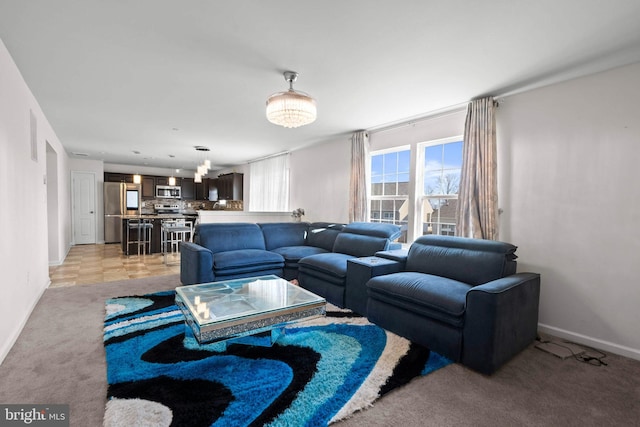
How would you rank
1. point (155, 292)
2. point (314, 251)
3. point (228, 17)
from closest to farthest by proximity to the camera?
point (228, 17) → point (155, 292) → point (314, 251)

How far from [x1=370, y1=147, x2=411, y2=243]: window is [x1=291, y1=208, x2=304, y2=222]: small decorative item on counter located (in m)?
1.87

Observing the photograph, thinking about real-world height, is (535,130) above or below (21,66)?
below

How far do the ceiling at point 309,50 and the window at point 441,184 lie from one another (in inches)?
20.1

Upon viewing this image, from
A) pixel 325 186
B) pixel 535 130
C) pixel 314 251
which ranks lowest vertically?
pixel 314 251

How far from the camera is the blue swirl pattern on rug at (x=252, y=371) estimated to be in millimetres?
1636

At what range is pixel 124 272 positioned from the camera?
16.1 ft

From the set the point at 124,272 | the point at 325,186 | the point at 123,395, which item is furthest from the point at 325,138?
the point at 123,395

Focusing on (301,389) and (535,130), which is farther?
(535,130)

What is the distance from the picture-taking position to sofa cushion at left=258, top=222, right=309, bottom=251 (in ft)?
15.4

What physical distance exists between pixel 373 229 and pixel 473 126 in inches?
66.7

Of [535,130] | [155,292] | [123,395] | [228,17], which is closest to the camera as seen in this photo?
[123,395]

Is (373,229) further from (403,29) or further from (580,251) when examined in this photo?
(403,29)

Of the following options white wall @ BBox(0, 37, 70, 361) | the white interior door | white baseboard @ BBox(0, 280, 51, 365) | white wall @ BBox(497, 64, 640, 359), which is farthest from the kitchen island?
white wall @ BBox(497, 64, 640, 359)

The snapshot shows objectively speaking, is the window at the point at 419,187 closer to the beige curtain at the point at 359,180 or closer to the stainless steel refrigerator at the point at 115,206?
the beige curtain at the point at 359,180
